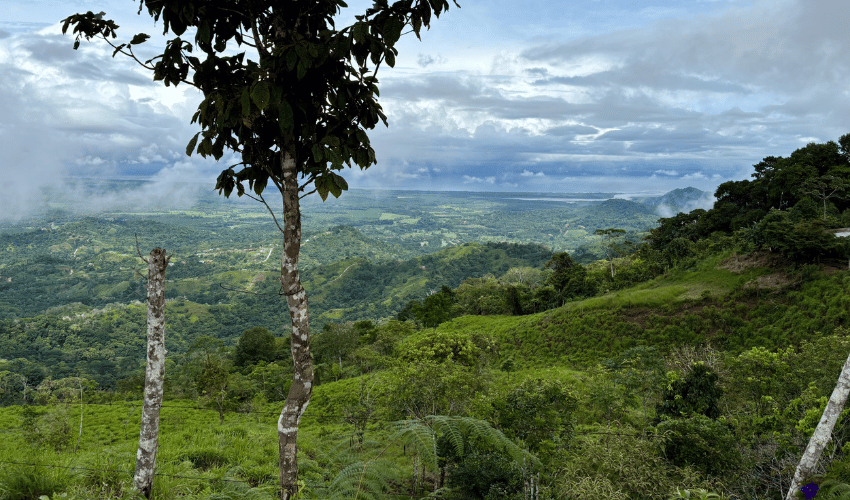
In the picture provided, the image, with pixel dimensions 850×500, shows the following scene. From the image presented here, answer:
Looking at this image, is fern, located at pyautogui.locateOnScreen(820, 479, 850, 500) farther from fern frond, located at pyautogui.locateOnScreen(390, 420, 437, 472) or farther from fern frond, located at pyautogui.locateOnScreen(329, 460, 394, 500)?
fern frond, located at pyautogui.locateOnScreen(329, 460, 394, 500)

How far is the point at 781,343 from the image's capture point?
18.0m

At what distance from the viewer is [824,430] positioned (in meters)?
4.88

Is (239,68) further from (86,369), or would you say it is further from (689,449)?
(86,369)

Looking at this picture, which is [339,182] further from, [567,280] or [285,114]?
[567,280]

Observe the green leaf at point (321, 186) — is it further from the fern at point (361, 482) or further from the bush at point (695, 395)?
the bush at point (695, 395)

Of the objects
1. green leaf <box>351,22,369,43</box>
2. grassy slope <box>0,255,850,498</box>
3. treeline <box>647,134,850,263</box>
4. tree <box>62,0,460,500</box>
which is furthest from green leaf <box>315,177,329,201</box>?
treeline <box>647,134,850,263</box>

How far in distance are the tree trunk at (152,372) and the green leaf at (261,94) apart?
7.52 feet

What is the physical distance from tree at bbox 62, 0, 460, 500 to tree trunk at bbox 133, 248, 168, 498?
123cm

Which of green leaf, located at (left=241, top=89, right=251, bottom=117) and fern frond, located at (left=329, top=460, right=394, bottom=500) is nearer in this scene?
green leaf, located at (left=241, top=89, right=251, bottom=117)

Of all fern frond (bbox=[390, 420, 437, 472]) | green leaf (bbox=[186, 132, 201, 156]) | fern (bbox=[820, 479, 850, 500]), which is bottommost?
fern (bbox=[820, 479, 850, 500])

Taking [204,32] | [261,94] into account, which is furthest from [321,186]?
[204,32]

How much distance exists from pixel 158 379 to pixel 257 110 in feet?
11.0

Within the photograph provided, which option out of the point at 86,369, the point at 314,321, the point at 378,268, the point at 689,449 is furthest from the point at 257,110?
the point at 378,268

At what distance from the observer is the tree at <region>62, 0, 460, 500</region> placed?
3.43 meters
